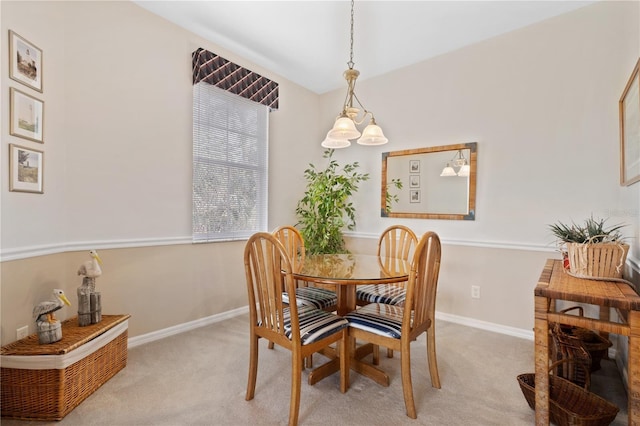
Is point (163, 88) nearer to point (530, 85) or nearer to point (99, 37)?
point (99, 37)

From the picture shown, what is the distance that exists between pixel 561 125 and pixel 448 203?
42.6 inches

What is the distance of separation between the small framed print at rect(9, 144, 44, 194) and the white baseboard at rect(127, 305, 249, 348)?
129 cm

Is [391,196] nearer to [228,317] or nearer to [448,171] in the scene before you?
[448,171]

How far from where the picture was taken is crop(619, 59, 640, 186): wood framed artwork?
180cm

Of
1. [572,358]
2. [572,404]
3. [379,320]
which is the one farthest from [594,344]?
Answer: [379,320]

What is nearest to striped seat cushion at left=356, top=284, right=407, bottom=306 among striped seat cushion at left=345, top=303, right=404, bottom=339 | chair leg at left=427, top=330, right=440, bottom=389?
striped seat cushion at left=345, top=303, right=404, bottom=339

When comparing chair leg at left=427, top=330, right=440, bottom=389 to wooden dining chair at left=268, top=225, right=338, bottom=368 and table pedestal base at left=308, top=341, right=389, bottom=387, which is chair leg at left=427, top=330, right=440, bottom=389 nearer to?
table pedestal base at left=308, top=341, right=389, bottom=387

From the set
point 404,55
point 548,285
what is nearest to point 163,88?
point 404,55

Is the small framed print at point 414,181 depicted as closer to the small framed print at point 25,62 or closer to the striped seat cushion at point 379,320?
the striped seat cushion at point 379,320

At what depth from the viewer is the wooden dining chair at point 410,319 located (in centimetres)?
159

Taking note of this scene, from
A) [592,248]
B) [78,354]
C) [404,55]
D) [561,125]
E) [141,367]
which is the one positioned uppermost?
[404,55]

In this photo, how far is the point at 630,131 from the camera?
1981mm

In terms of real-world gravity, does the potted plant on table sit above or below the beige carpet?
above

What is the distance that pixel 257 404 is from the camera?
1.70m
